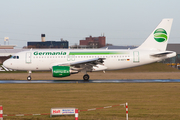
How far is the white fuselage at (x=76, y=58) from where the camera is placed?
3478cm

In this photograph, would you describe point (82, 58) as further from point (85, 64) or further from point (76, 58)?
point (85, 64)

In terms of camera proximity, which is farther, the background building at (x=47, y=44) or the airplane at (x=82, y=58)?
the background building at (x=47, y=44)

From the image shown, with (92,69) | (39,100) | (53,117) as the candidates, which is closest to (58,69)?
(92,69)

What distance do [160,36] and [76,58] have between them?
1182 cm

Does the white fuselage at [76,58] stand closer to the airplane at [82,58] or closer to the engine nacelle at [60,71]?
the airplane at [82,58]

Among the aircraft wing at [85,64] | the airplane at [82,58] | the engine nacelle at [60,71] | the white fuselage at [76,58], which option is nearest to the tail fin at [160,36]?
the airplane at [82,58]

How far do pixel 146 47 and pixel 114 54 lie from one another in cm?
492

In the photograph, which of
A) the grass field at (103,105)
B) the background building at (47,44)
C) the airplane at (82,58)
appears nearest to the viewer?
the grass field at (103,105)

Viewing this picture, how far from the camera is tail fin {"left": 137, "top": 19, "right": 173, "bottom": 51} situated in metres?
36.0

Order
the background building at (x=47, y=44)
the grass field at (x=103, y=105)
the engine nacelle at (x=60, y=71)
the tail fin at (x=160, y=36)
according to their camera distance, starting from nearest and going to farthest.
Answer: the grass field at (x=103, y=105)
the engine nacelle at (x=60, y=71)
the tail fin at (x=160, y=36)
the background building at (x=47, y=44)

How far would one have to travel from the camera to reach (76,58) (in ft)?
114

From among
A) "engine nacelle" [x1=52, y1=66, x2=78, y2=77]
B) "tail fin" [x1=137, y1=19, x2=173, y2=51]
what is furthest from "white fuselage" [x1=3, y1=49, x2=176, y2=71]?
"engine nacelle" [x1=52, y1=66, x2=78, y2=77]

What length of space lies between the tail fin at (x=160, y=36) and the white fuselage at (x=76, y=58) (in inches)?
50.8

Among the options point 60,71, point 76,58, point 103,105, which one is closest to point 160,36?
point 76,58
